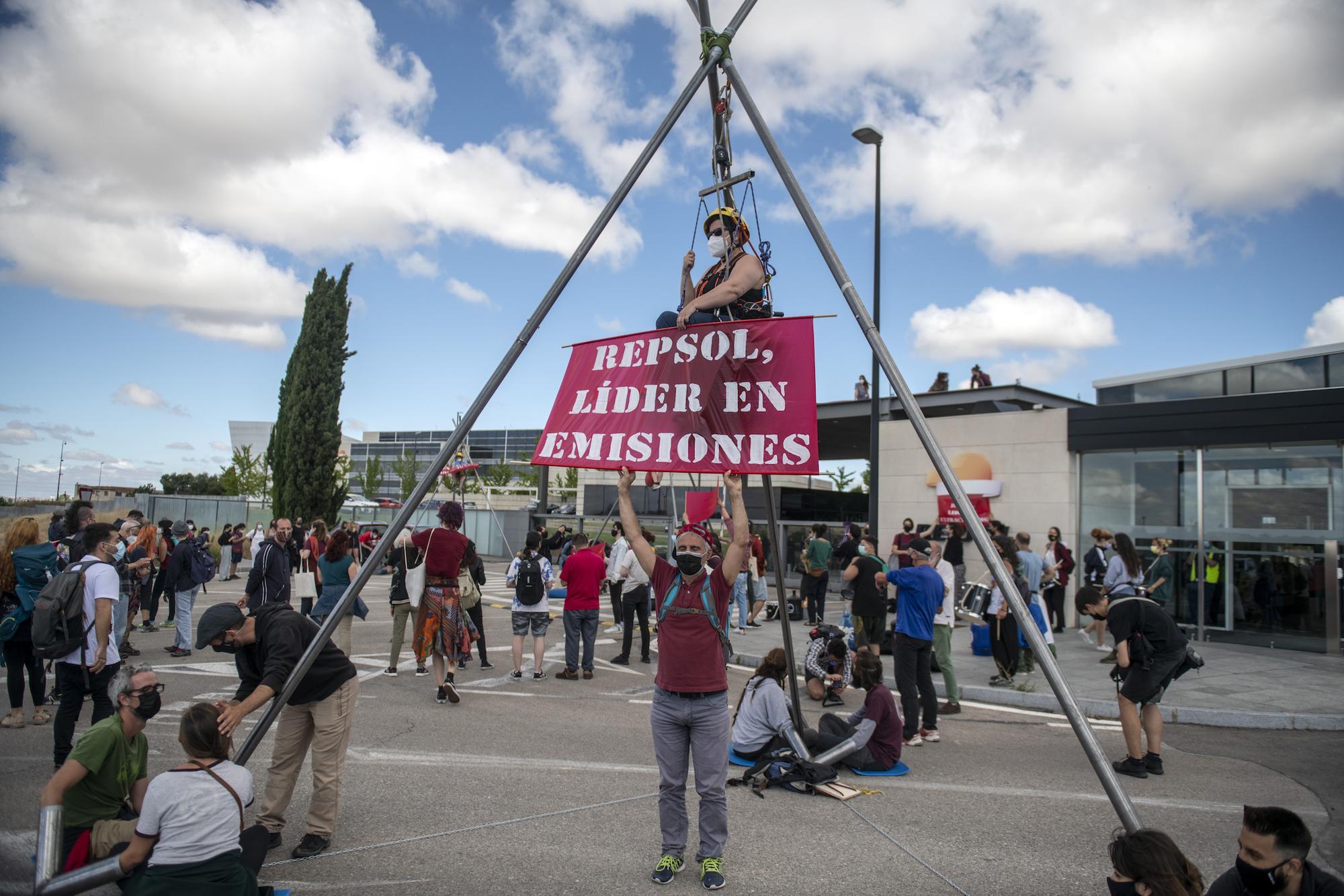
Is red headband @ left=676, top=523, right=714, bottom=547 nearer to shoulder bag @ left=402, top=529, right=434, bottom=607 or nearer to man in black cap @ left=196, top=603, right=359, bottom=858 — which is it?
man in black cap @ left=196, top=603, right=359, bottom=858

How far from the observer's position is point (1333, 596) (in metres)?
13.1

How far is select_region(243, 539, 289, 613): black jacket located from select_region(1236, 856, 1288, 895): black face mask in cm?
892

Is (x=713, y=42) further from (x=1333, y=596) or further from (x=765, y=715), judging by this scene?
(x=1333, y=596)

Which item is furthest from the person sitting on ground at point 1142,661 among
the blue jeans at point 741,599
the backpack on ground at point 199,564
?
the backpack on ground at point 199,564

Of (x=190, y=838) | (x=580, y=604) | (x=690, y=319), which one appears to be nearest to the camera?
(x=190, y=838)

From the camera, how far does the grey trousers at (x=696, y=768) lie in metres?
4.24

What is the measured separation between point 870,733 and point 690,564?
9.11ft

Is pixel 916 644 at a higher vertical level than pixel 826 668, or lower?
higher

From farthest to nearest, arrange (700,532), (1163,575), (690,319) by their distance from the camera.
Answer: (1163,575) < (690,319) < (700,532)

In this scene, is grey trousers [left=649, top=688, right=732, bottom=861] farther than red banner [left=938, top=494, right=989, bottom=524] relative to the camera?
No

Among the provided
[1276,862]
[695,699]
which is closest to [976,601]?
[695,699]

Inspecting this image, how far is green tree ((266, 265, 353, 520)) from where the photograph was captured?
3216 cm

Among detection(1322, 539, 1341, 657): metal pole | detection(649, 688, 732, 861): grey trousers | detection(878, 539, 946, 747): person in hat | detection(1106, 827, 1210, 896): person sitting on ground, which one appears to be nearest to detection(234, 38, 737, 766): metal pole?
detection(649, 688, 732, 861): grey trousers

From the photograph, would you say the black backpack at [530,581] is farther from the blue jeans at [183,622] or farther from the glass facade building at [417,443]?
the glass facade building at [417,443]
